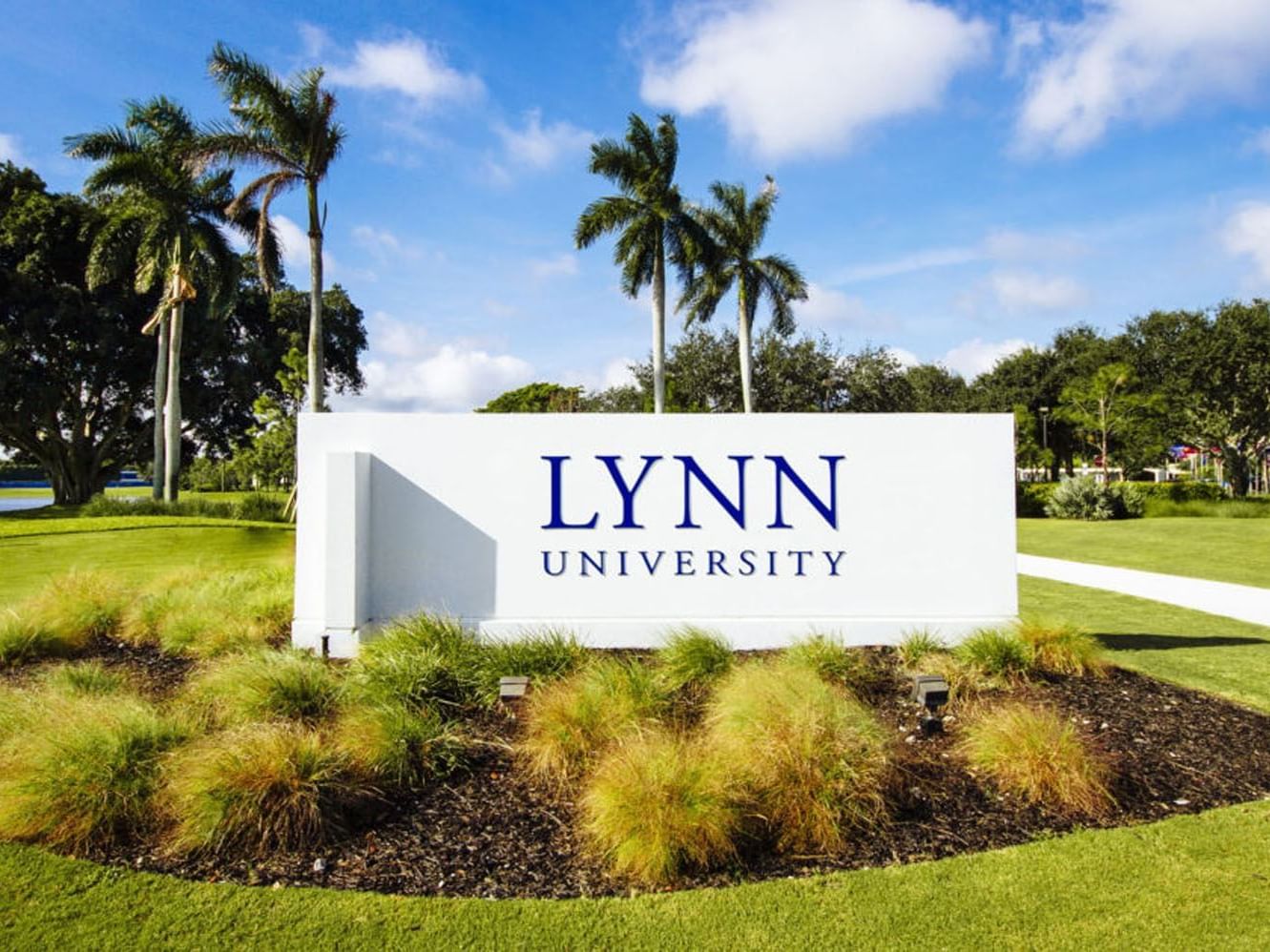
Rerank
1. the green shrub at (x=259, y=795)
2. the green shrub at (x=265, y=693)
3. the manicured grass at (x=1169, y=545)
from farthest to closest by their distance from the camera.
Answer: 1. the manicured grass at (x=1169, y=545)
2. the green shrub at (x=265, y=693)
3. the green shrub at (x=259, y=795)

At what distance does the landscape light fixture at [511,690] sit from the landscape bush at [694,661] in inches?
37.7

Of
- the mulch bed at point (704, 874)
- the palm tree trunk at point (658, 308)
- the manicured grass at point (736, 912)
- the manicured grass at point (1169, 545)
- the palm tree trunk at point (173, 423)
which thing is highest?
the palm tree trunk at point (658, 308)

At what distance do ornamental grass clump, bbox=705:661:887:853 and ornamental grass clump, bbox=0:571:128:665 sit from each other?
19.1 ft

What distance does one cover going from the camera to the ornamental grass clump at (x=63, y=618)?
6.85m

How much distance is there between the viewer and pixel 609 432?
6.89m

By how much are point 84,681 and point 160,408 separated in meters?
25.7

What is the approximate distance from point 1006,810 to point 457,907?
8.66 ft

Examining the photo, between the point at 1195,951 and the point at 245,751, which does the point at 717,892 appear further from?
the point at 245,751

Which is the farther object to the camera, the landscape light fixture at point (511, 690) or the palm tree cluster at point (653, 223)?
the palm tree cluster at point (653, 223)

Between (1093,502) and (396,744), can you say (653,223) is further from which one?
(396,744)

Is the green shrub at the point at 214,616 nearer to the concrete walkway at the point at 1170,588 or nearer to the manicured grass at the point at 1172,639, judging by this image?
the manicured grass at the point at 1172,639

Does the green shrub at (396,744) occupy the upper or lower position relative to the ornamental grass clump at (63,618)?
lower

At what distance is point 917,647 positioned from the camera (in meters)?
6.48

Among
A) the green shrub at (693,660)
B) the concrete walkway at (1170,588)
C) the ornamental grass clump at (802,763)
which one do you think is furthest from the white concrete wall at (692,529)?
the concrete walkway at (1170,588)
